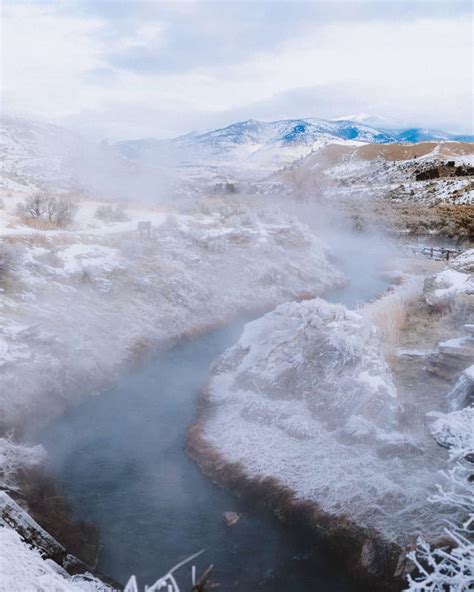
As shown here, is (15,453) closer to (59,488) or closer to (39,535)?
(59,488)

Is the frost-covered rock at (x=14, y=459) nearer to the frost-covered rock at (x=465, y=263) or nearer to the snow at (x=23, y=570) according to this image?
the snow at (x=23, y=570)

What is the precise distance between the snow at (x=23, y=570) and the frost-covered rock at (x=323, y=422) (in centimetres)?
478

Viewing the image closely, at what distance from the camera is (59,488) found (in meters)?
9.12

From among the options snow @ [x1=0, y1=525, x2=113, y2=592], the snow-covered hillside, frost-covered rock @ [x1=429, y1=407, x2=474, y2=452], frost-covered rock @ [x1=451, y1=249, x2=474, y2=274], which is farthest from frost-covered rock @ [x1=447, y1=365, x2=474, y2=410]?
the snow-covered hillside

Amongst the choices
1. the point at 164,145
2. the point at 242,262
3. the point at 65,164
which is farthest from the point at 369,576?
the point at 164,145

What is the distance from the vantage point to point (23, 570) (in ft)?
15.8

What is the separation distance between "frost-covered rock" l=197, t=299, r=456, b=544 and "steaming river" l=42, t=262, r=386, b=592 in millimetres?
853

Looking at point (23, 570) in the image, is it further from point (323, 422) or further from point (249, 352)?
point (249, 352)

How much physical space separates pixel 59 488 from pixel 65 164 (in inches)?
2114

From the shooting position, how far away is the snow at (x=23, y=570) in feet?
15.0

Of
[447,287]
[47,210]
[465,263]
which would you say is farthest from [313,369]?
[47,210]

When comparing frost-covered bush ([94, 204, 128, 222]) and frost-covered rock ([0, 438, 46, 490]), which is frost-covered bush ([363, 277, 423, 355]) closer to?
frost-covered rock ([0, 438, 46, 490])

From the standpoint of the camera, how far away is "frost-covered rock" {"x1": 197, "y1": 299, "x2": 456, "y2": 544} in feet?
27.6

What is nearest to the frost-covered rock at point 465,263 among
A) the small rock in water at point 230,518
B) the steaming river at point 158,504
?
the steaming river at point 158,504
